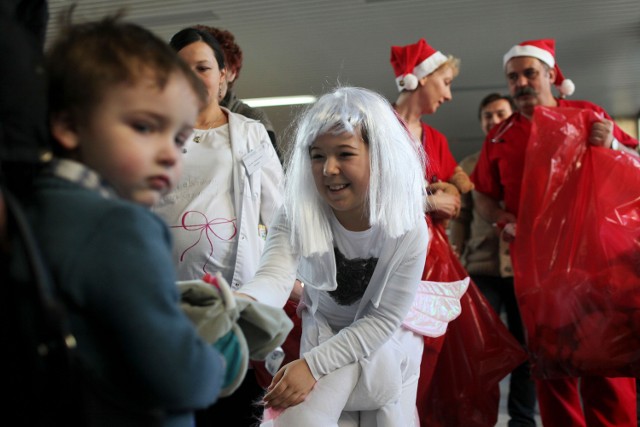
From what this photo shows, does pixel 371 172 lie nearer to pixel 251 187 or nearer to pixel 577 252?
pixel 251 187

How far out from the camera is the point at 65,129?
881 millimetres

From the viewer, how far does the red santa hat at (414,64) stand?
10.3ft

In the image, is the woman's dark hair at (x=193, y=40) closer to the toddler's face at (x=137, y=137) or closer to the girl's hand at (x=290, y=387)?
the girl's hand at (x=290, y=387)

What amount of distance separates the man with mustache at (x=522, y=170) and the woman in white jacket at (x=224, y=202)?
1.18 meters

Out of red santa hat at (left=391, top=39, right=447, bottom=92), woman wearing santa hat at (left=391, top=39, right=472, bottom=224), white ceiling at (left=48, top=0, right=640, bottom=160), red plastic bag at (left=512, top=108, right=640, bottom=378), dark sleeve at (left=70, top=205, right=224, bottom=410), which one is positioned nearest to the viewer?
dark sleeve at (left=70, top=205, right=224, bottom=410)

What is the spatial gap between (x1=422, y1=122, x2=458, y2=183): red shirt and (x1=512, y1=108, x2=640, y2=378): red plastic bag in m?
0.34

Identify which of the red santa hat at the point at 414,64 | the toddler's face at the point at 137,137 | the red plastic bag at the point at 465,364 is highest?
the red santa hat at the point at 414,64

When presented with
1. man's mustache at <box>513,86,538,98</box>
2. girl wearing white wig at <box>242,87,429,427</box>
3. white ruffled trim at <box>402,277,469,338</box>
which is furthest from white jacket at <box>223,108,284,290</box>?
man's mustache at <box>513,86,538,98</box>

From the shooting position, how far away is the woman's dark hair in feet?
7.09

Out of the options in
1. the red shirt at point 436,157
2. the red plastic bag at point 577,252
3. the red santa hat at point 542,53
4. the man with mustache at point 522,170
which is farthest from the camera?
the red santa hat at point 542,53

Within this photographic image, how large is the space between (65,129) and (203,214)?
104 cm

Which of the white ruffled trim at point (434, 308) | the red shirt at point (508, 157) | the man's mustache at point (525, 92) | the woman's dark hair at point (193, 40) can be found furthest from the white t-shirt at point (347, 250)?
the man's mustache at point (525, 92)

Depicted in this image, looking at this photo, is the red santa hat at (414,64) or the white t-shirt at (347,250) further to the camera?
the red santa hat at (414,64)

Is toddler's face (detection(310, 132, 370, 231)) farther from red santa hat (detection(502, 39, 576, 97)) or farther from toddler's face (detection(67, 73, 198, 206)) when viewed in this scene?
red santa hat (detection(502, 39, 576, 97))
